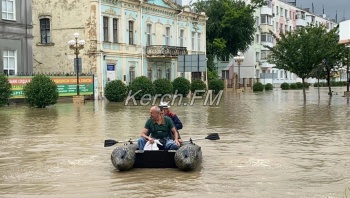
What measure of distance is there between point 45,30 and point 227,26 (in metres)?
26.9

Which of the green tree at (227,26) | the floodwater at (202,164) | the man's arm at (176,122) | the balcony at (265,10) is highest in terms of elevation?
the balcony at (265,10)

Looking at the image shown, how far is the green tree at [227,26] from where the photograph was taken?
210ft

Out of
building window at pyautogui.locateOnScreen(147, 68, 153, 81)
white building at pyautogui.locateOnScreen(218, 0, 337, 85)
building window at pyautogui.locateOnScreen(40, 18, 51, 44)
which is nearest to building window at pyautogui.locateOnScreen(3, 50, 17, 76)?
building window at pyautogui.locateOnScreen(40, 18, 51, 44)

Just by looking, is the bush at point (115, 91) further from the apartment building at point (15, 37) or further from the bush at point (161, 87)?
the apartment building at point (15, 37)

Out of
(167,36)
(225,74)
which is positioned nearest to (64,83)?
(167,36)

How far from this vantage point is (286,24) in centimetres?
9644

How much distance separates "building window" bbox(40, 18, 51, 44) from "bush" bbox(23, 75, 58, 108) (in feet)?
43.9

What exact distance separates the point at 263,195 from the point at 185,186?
138 centimetres

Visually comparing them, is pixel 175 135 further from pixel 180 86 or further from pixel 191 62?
pixel 191 62

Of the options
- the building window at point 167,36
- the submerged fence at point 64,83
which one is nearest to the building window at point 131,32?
the building window at point 167,36

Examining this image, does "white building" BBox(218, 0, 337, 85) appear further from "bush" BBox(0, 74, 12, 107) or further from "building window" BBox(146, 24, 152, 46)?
"bush" BBox(0, 74, 12, 107)

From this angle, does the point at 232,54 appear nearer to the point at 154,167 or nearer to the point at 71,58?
the point at 71,58

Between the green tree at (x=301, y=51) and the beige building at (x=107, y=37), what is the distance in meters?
12.2

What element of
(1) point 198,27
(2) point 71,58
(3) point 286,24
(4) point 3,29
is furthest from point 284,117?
(3) point 286,24
